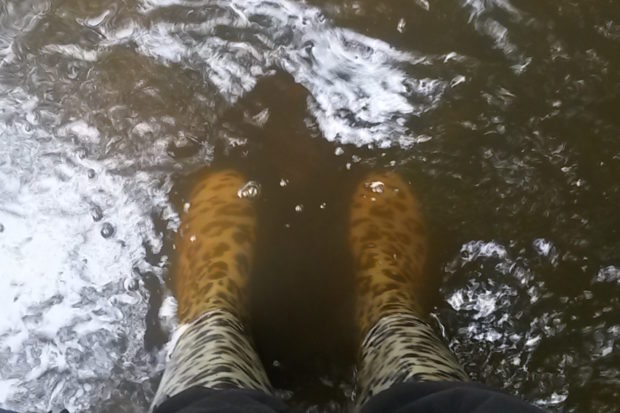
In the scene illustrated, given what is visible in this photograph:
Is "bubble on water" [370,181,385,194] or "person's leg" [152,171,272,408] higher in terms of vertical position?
"bubble on water" [370,181,385,194]

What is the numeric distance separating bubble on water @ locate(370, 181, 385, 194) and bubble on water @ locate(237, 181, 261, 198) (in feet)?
0.67

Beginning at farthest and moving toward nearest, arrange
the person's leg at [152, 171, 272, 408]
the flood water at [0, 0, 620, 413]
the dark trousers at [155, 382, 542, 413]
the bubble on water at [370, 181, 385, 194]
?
1. the bubble on water at [370, 181, 385, 194]
2. the flood water at [0, 0, 620, 413]
3. the person's leg at [152, 171, 272, 408]
4. the dark trousers at [155, 382, 542, 413]

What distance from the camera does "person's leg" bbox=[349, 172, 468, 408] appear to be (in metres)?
0.92

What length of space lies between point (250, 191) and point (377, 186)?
0.76 feet

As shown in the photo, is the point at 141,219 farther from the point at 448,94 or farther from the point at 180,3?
the point at 448,94

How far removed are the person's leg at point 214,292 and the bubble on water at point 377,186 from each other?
22 cm

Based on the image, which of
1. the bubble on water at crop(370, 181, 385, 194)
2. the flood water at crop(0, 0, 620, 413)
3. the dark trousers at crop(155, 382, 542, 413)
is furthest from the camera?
the bubble on water at crop(370, 181, 385, 194)

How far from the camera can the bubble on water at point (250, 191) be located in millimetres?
1232

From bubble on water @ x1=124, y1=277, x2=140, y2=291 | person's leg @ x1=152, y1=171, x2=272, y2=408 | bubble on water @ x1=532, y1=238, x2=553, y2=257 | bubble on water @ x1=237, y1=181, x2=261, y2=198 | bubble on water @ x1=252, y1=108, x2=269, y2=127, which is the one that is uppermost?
bubble on water @ x1=532, y1=238, x2=553, y2=257

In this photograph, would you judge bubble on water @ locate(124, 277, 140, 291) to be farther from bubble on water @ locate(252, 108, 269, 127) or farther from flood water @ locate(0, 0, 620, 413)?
bubble on water @ locate(252, 108, 269, 127)

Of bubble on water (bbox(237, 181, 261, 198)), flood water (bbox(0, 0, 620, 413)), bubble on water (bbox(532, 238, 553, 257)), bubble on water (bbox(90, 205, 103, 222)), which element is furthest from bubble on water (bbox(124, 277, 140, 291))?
bubble on water (bbox(532, 238, 553, 257))

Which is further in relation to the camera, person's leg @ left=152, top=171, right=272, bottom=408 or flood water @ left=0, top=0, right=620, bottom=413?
flood water @ left=0, top=0, right=620, bottom=413

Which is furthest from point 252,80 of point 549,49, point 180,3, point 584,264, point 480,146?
point 584,264

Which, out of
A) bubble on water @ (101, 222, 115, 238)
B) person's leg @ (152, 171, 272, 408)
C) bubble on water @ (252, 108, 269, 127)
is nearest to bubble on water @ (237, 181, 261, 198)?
person's leg @ (152, 171, 272, 408)
